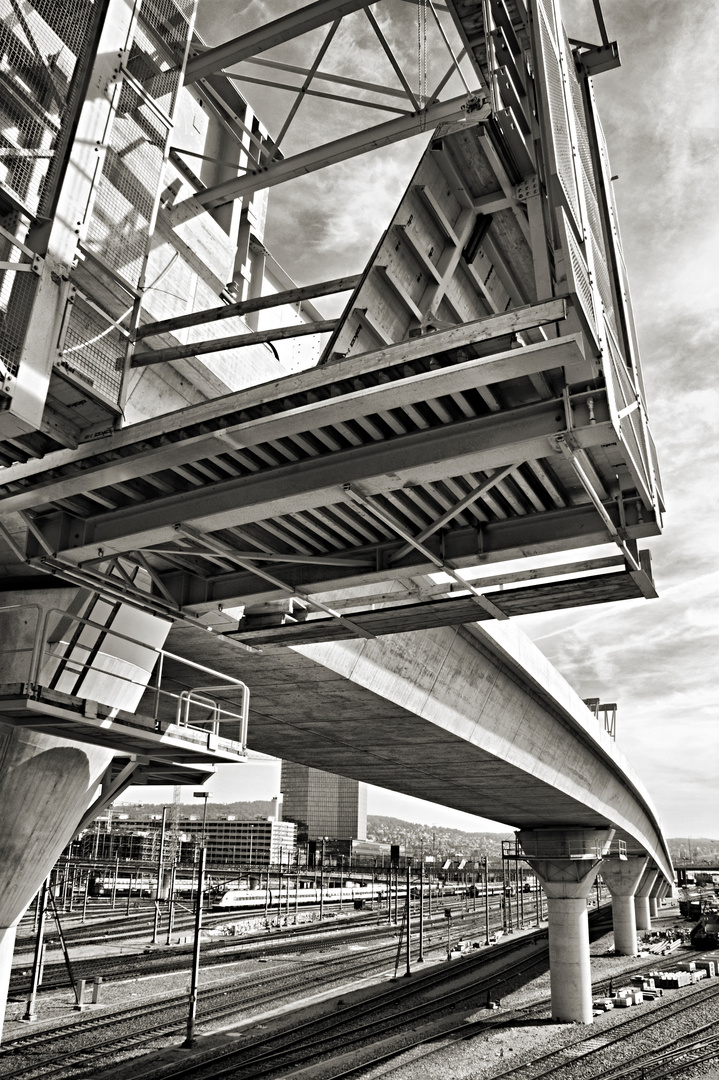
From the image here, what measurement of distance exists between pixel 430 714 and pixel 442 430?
34.7ft

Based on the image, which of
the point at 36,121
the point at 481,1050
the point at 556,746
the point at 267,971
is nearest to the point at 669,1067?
the point at 481,1050

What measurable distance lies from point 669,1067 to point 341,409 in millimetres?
25759

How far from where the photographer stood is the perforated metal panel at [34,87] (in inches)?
267

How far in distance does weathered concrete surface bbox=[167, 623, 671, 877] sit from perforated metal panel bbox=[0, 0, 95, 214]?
298 inches

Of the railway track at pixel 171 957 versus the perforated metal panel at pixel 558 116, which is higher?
the perforated metal panel at pixel 558 116

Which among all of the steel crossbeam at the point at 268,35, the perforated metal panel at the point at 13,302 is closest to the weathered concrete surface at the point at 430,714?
the perforated metal panel at the point at 13,302

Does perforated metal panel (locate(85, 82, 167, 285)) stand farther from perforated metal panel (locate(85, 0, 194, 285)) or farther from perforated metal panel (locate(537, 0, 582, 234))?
perforated metal panel (locate(537, 0, 582, 234))

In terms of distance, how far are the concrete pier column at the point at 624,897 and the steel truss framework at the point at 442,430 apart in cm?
5375

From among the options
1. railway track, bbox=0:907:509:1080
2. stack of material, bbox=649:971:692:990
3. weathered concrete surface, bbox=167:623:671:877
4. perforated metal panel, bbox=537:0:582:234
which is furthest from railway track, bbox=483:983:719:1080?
perforated metal panel, bbox=537:0:582:234

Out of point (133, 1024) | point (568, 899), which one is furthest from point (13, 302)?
point (568, 899)

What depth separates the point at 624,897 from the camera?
57188 mm

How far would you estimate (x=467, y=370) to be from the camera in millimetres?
5785

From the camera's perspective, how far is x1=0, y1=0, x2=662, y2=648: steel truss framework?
611cm

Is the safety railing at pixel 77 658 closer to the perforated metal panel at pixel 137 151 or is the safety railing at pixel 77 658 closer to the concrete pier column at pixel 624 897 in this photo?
the perforated metal panel at pixel 137 151
